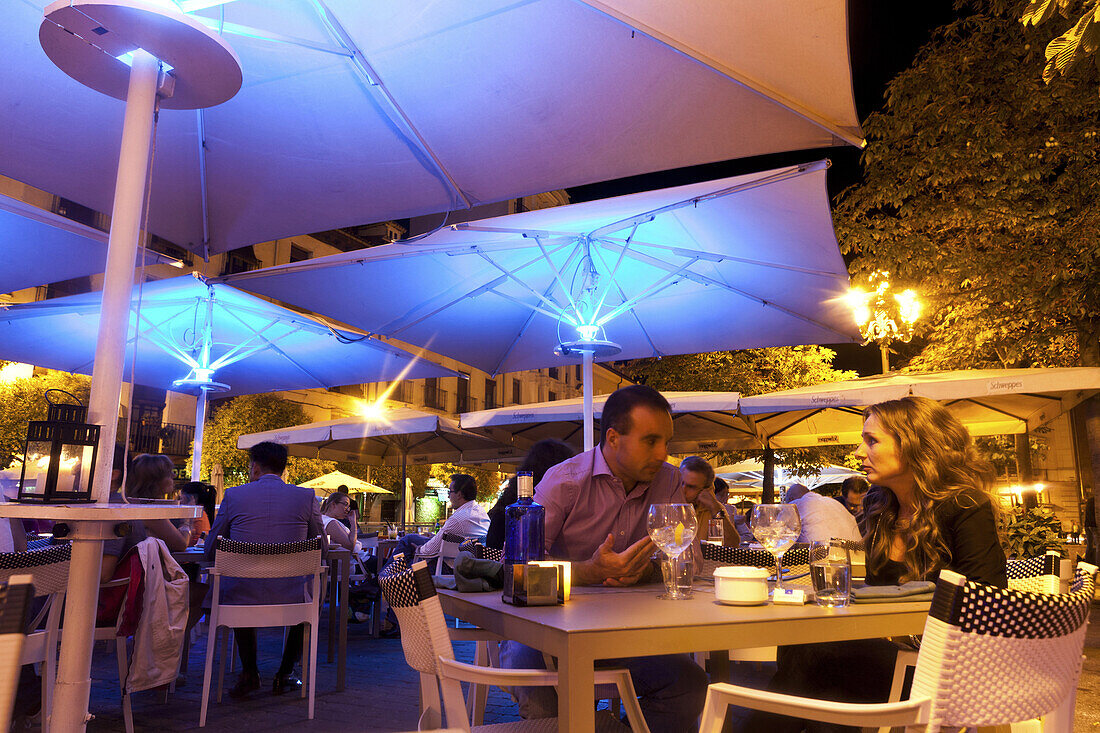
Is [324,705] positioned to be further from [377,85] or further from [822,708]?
[822,708]

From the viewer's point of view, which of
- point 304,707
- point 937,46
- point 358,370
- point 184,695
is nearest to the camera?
point 304,707

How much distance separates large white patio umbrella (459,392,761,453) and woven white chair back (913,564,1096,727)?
8037 mm

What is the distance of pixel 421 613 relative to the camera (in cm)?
180

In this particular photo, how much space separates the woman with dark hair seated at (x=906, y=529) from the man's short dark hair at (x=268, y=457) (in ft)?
13.8

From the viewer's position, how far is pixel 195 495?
8.35m

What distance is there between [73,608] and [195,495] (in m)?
6.12

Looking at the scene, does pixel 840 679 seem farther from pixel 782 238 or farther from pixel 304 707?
pixel 782 238

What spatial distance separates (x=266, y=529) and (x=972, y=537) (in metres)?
4.60

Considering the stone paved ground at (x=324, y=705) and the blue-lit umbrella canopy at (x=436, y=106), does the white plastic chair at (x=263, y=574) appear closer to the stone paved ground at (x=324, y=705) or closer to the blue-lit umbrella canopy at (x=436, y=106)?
the stone paved ground at (x=324, y=705)

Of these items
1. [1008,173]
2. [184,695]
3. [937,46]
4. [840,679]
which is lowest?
[184,695]

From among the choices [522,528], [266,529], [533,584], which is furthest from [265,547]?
[533,584]

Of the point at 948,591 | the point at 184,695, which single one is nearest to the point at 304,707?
the point at 184,695

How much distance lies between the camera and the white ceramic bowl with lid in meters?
2.15

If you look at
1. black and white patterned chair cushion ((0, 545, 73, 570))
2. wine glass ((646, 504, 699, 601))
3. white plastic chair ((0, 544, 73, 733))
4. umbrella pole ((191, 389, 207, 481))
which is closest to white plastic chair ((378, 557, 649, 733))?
wine glass ((646, 504, 699, 601))
